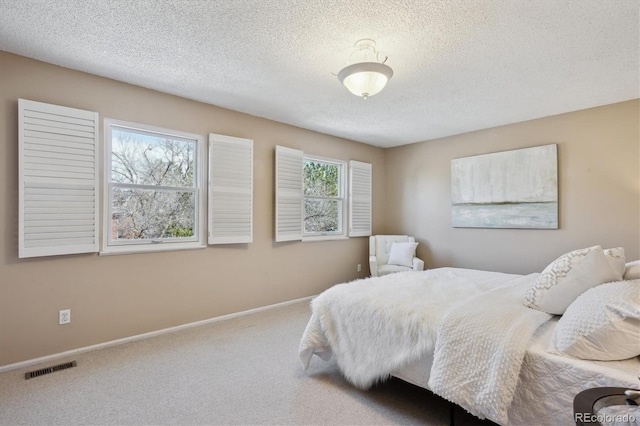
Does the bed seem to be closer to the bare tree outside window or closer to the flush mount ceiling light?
the flush mount ceiling light

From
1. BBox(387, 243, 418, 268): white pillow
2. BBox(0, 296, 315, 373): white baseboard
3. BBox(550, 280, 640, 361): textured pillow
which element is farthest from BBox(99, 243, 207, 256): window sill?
BBox(550, 280, 640, 361): textured pillow

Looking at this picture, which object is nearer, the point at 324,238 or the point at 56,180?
the point at 56,180

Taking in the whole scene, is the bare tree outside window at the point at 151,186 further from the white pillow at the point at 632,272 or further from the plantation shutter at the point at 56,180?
the white pillow at the point at 632,272

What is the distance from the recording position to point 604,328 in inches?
57.5

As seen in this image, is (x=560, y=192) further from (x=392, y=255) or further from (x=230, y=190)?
(x=230, y=190)

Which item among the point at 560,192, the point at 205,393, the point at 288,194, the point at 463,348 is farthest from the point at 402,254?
the point at 205,393

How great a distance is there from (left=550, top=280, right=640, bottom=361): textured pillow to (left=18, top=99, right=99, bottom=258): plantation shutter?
11.5 feet

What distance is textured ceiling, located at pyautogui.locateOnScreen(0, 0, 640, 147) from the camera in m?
2.09

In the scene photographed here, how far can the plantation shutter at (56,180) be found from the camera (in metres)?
2.61

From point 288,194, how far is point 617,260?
3402 mm

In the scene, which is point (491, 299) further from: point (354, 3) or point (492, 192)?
point (492, 192)

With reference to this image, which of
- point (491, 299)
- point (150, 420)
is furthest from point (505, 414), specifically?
point (150, 420)

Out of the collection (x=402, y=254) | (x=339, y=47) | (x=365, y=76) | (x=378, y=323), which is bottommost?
(x=378, y=323)

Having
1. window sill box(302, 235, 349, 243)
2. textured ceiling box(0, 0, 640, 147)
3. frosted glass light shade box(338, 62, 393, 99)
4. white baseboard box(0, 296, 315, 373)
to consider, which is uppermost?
textured ceiling box(0, 0, 640, 147)
